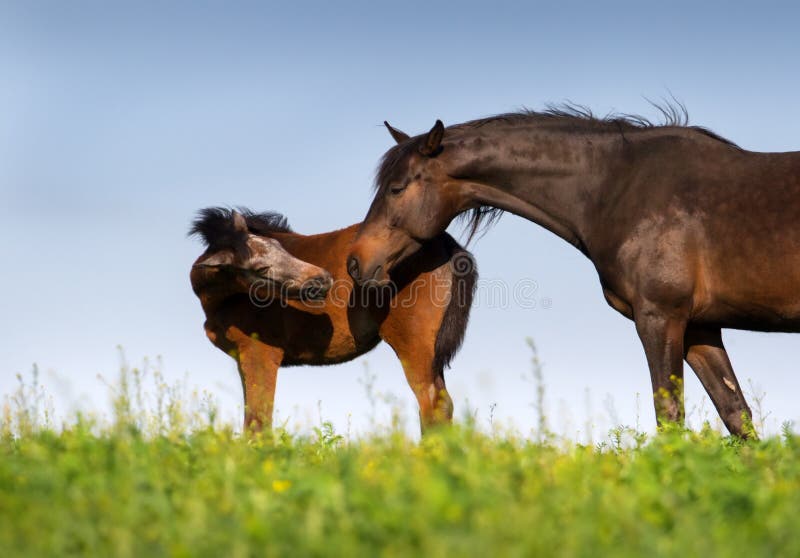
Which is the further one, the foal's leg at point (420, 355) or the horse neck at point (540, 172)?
the foal's leg at point (420, 355)

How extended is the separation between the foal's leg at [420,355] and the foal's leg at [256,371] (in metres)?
1.28

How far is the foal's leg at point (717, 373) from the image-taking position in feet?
25.9

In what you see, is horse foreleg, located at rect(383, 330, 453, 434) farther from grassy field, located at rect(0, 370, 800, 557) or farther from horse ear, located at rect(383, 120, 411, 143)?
grassy field, located at rect(0, 370, 800, 557)

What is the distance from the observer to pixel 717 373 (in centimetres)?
800

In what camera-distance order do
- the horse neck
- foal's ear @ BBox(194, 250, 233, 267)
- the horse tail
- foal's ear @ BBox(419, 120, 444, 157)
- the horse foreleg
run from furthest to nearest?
foal's ear @ BBox(194, 250, 233, 267), the horse tail, the horse foreleg, foal's ear @ BBox(419, 120, 444, 157), the horse neck

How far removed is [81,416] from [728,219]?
4.94 m

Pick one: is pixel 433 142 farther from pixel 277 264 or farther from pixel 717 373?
pixel 717 373

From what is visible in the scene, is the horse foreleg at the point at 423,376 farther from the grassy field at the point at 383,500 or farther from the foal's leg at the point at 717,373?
the grassy field at the point at 383,500

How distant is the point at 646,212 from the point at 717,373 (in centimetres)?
157

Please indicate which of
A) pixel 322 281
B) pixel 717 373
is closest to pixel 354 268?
pixel 322 281

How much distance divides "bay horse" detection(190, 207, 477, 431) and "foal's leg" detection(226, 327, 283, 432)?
0.03 ft

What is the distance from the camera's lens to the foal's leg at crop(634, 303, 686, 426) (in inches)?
286

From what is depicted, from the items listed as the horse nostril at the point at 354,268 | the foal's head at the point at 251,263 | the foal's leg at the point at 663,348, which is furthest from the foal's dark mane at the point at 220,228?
the foal's leg at the point at 663,348

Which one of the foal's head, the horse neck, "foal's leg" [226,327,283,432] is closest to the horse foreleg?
the foal's head
